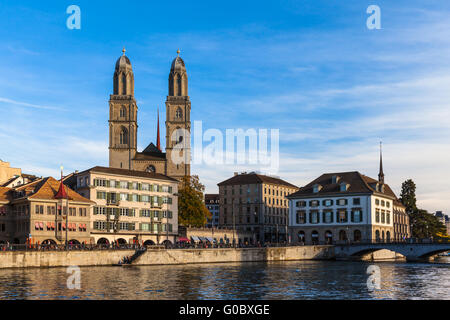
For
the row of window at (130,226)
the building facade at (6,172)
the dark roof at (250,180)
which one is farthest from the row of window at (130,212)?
the dark roof at (250,180)

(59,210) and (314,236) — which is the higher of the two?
(59,210)

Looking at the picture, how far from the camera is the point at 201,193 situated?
113625mm

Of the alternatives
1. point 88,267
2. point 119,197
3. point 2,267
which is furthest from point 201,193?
point 2,267

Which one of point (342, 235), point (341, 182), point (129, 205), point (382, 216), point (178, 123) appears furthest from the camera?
point (178, 123)

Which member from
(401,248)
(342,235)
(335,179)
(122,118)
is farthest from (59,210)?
(122,118)

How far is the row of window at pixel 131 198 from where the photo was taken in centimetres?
8981

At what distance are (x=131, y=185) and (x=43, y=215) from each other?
19688mm

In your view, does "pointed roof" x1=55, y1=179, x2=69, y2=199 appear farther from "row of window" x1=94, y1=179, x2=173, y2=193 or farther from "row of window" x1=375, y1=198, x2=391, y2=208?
"row of window" x1=375, y1=198, x2=391, y2=208

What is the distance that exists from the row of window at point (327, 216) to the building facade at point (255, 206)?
2649 cm

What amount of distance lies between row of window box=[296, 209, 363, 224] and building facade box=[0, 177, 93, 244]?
45695 mm

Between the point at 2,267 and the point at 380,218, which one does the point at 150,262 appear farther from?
the point at 380,218

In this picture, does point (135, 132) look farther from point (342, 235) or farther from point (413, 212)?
point (413, 212)

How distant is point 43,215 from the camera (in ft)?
252
